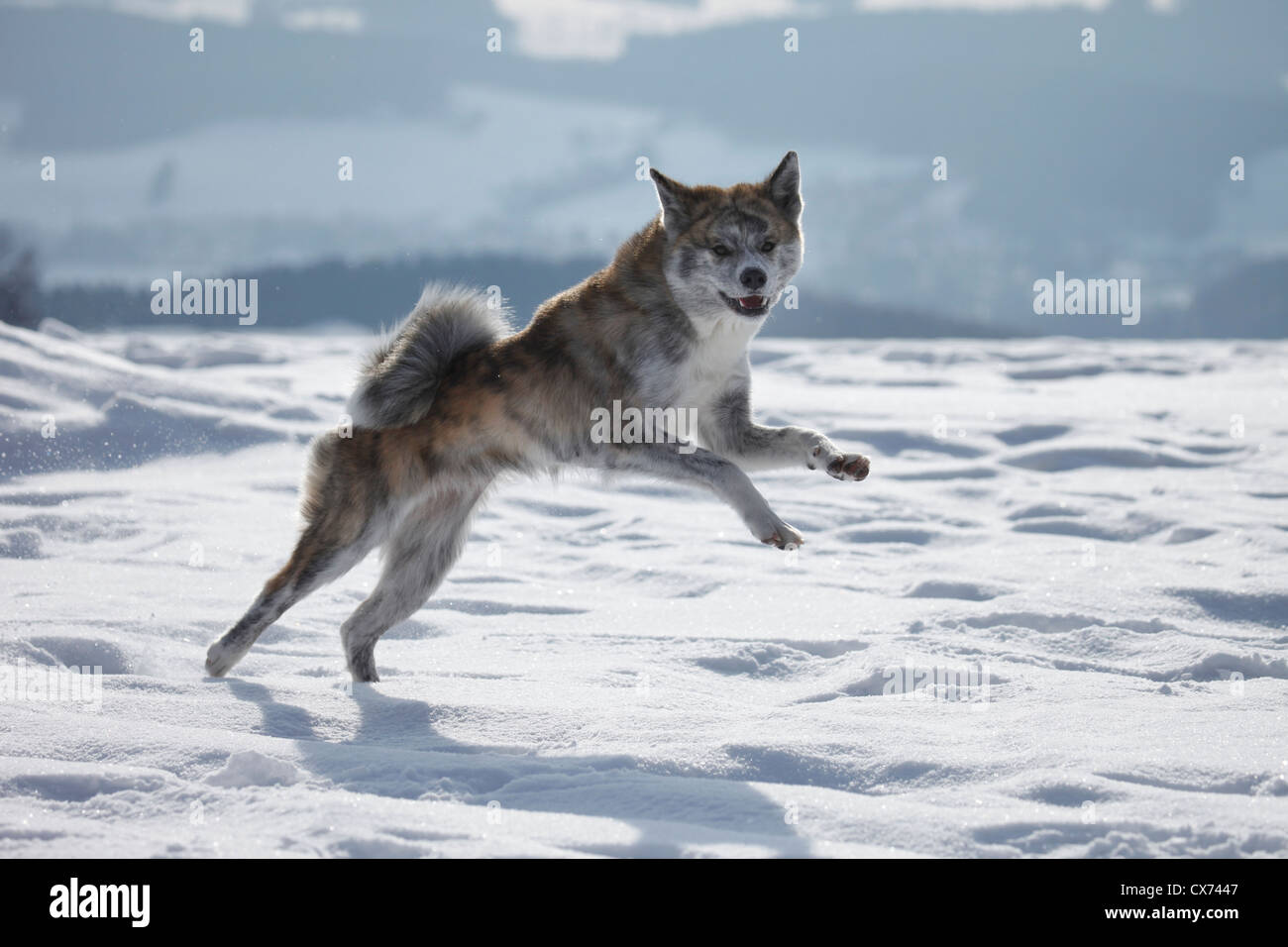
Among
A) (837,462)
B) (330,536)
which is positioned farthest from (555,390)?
(837,462)

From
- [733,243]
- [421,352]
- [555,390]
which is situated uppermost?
[733,243]

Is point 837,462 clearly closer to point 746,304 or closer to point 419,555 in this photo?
point 746,304

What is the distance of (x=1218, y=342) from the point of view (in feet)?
66.8

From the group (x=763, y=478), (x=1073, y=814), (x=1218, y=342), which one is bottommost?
(x=1073, y=814)

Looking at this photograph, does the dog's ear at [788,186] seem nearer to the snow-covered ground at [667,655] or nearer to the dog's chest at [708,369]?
the dog's chest at [708,369]

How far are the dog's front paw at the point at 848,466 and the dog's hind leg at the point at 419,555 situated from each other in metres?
1.58

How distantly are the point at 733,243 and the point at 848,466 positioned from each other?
44.1 inches

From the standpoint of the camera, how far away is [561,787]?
3.53 metres

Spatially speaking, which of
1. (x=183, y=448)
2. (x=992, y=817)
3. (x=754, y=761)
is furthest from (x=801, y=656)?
(x=183, y=448)

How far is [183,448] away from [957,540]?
20.7 ft

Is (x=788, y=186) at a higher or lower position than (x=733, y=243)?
higher

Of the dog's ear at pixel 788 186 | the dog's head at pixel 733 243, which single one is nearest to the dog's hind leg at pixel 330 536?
the dog's head at pixel 733 243

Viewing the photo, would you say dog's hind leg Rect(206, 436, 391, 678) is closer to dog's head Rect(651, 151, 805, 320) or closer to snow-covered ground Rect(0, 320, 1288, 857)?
snow-covered ground Rect(0, 320, 1288, 857)

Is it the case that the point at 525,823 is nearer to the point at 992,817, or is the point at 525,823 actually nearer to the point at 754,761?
the point at 754,761
